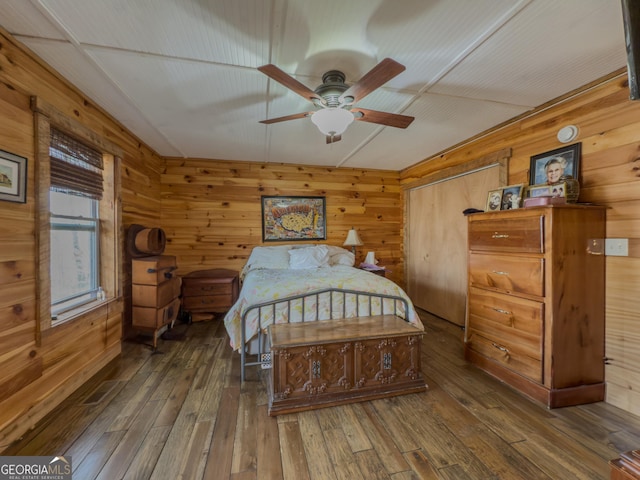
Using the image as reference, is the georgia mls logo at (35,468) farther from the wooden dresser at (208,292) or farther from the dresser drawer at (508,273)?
the dresser drawer at (508,273)

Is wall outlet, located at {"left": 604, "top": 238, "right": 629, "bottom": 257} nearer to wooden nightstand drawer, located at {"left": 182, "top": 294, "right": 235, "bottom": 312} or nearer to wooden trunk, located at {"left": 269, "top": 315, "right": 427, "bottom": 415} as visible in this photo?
wooden trunk, located at {"left": 269, "top": 315, "right": 427, "bottom": 415}

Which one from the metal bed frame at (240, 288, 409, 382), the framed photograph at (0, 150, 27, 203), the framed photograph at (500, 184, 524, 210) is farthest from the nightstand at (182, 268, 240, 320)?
the framed photograph at (500, 184, 524, 210)

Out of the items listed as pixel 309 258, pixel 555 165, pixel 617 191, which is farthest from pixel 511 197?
pixel 309 258

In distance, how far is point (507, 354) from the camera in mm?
2096

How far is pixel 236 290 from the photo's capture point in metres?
3.73

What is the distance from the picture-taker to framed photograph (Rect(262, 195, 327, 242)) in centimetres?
416

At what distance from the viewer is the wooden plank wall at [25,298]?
148cm

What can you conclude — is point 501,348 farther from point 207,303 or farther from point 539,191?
point 207,303

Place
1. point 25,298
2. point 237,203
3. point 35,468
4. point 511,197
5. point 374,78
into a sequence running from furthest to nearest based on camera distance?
point 237,203 < point 511,197 < point 25,298 < point 374,78 < point 35,468

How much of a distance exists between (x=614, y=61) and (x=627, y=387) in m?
2.19

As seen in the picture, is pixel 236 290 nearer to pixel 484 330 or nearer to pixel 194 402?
pixel 194 402

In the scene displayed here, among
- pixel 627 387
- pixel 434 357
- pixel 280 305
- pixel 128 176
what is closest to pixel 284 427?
pixel 280 305

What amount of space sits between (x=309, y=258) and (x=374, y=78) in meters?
2.42

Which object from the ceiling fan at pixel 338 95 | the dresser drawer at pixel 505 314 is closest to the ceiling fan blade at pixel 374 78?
the ceiling fan at pixel 338 95
